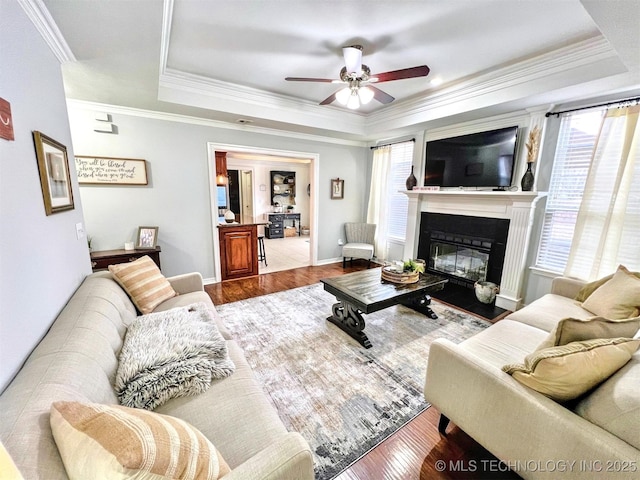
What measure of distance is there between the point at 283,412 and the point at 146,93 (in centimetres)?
321

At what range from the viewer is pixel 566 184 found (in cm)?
282

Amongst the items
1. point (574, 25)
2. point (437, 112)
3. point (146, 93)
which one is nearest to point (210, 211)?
point (146, 93)

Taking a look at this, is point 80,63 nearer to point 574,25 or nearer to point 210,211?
point 210,211

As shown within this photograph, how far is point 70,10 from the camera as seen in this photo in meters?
1.45

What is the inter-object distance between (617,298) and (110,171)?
4.98m

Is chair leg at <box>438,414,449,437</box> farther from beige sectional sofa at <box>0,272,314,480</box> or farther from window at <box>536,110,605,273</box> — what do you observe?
window at <box>536,110,605,273</box>

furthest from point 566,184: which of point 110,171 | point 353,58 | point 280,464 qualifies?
point 110,171

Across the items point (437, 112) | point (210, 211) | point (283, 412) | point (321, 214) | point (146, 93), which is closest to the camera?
point (283, 412)

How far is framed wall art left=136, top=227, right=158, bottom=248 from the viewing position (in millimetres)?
3348

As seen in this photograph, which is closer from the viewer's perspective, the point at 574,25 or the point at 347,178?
the point at 574,25

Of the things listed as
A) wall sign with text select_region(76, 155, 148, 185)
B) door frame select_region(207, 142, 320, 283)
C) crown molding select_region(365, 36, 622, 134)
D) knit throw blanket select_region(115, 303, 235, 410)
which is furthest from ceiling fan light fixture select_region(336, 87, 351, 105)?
wall sign with text select_region(76, 155, 148, 185)

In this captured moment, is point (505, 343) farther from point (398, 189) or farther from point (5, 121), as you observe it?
point (398, 189)

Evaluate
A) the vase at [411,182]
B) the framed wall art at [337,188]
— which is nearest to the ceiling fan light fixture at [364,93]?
the vase at [411,182]

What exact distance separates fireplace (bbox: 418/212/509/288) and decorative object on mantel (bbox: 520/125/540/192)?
0.48m
